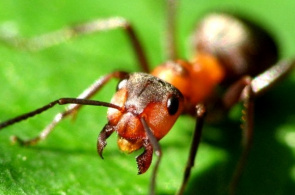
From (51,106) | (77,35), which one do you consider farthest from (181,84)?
(51,106)

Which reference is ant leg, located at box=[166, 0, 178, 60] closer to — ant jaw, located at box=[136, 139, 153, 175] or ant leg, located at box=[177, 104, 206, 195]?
ant leg, located at box=[177, 104, 206, 195]

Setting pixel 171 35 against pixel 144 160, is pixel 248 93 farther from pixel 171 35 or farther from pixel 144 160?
pixel 171 35

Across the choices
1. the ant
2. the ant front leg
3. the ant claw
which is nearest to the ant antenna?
the ant

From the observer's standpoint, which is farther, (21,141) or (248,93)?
(248,93)

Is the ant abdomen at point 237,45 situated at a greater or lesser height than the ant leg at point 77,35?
lesser

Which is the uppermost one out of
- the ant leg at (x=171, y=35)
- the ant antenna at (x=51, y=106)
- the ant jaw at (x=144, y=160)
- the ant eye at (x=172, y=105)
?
the ant antenna at (x=51, y=106)

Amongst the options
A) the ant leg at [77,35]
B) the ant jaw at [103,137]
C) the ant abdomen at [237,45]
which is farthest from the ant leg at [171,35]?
the ant jaw at [103,137]

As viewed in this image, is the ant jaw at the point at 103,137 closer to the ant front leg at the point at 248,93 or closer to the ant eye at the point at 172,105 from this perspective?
the ant eye at the point at 172,105

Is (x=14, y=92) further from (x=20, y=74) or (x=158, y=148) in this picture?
(x=158, y=148)
